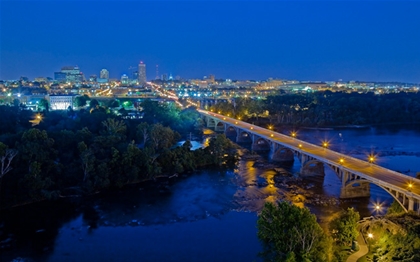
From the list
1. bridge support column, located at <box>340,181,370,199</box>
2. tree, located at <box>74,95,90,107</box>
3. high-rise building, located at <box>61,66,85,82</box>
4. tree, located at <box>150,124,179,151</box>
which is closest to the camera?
bridge support column, located at <box>340,181,370,199</box>

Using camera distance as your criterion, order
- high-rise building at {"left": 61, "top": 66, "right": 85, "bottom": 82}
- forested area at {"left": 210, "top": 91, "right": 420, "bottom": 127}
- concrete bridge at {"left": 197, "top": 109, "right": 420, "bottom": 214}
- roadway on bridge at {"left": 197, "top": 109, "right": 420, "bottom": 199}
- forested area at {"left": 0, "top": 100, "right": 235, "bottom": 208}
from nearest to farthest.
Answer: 1. concrete bridge at {"left": 197, "top": 109, "right": 420, "bottom": 214}
2. roadway on bridge at {"left": 197, "top": 109, "right": 420, "bottom": 199}
3. forested area at {"left": 0, "top": 100, "right": 235, "bottom": 208}
4. forested area at {"left": 210, "top": 91, "right": 420, "bottom": 127}
5. high-rise building at {"left": 61, "top": 66, "right": 85, "bottom": 82}

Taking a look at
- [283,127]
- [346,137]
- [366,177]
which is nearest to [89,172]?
[366,177]

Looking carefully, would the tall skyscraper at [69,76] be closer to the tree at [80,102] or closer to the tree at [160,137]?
the tree at [80,102]

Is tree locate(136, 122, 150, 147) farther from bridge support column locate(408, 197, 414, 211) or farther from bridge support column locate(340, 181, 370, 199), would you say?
bridge support column locate(408, 197, 414, 211)

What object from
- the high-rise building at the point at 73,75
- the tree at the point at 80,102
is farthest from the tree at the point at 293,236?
the high-rise building at the point at 73,75

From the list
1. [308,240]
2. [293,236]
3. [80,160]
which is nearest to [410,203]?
[308,240]

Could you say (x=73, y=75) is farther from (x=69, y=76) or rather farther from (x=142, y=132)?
(x=142, y=132)

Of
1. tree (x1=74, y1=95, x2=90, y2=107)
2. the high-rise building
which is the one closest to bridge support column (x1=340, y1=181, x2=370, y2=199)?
tree (x1=74, y1=95, x2=90, y2=107)
